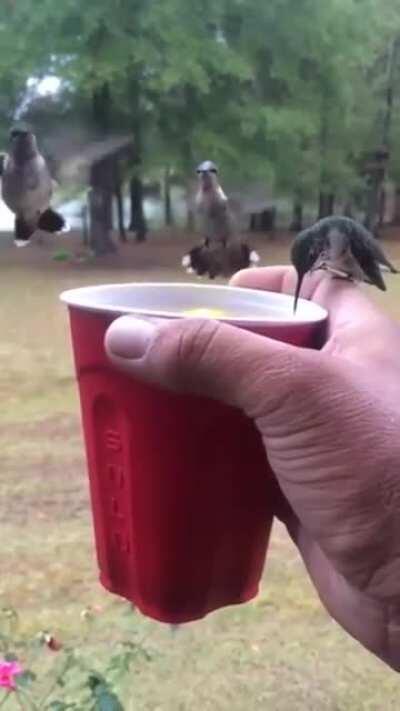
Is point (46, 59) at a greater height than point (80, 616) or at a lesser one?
greater

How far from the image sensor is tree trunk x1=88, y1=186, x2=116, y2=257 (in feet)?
4.22

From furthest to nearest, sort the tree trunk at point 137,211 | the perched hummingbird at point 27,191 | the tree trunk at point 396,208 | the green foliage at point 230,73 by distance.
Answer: the tree trunk at point 396,208
the green foliage at point 230,73
the tree trunk at point 137,211
the perched hummingbird at point 27,191

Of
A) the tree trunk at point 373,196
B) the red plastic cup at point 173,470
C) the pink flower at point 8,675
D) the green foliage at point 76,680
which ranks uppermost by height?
the red plastic cup at point 173,470

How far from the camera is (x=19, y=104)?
1284 mm

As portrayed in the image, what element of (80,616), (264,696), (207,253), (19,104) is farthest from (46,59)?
(207,253)

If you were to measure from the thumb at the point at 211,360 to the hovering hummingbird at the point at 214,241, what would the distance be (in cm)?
25

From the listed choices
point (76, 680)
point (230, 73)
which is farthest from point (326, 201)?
point (230, 73)

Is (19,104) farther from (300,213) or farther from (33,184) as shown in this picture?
(33,184)

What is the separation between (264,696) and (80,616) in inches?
11.9

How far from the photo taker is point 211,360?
36 cm

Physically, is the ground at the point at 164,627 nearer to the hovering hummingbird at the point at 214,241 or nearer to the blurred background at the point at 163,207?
the blurred background at the point at 163,207

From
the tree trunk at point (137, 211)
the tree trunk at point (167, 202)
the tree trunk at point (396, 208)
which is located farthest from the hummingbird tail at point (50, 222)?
the tree trunk at point (396, 208)

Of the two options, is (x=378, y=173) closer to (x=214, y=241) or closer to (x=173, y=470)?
(x=214, y=241)

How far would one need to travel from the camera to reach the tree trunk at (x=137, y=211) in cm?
139
